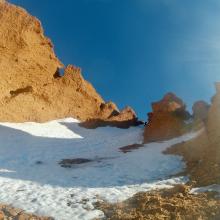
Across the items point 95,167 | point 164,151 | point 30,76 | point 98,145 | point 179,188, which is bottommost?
point 179,188

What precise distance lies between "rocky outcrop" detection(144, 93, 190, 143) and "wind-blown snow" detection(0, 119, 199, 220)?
2.01 metres

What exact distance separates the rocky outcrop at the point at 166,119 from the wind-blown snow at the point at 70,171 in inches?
79.1

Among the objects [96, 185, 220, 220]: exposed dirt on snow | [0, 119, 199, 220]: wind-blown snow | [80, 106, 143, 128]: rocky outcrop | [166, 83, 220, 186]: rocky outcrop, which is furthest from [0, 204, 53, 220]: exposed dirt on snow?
[80, 106, 143, 128]: rocky outcrop

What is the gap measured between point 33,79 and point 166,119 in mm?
17373

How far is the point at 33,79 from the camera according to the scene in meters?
49.6

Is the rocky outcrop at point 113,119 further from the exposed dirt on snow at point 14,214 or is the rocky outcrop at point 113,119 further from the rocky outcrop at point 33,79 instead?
the exposed dirt on snow at point 14,214

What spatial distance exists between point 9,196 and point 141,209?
533 cm

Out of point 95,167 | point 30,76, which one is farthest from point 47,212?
point 30,76

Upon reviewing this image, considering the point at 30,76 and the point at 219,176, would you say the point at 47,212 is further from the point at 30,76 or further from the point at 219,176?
the point at 30,76

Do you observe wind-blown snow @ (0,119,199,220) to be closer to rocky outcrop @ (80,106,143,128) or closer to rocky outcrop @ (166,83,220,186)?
rocky outcrop @ (166,83,220,186)

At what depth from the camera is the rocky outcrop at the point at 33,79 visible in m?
43.9

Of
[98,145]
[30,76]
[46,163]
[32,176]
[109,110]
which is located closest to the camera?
[32,176]

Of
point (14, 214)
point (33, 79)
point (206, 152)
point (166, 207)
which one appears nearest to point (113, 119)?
point (33, 79)

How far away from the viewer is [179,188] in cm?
1778
